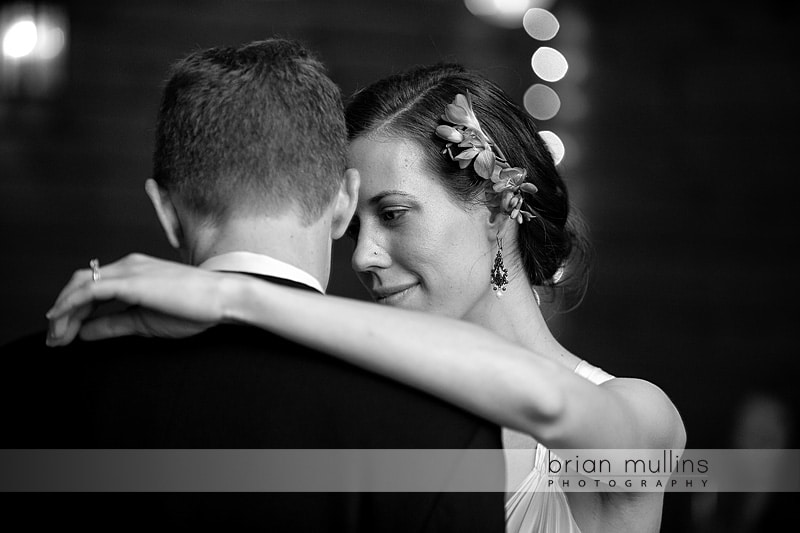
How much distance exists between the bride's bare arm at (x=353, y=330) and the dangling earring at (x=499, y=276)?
93 centimetres

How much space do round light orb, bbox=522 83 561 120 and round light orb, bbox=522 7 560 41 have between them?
30 centimetres

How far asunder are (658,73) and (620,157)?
22.7 inches

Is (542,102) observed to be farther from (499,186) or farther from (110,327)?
(110,327)

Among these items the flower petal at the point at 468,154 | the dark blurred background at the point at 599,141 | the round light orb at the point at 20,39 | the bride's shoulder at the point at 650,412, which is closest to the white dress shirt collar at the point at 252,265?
the bride's shoulder at the point at 650,412

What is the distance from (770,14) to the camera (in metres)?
5.71

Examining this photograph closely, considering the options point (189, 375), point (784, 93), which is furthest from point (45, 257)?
point (784, 93)

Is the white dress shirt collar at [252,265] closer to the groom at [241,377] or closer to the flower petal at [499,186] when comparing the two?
the groom at [241,377]

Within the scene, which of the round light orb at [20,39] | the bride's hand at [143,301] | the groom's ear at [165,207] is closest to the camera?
the bride's hand at [143,301]

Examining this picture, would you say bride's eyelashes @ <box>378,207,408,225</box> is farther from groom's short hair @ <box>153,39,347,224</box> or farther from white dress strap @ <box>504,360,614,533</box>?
groom's short hair @ <box>153,39,347,224</box>

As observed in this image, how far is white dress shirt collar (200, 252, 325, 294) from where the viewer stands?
1334 mm

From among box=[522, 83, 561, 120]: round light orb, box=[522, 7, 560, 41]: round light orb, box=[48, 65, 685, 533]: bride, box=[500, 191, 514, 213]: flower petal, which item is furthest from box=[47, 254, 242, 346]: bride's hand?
box=[522, 7, 560, 41]: round light orb

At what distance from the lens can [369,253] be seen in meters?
2.16

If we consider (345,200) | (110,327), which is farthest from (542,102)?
(110,327)

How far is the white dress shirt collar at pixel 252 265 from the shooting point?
1.33m
